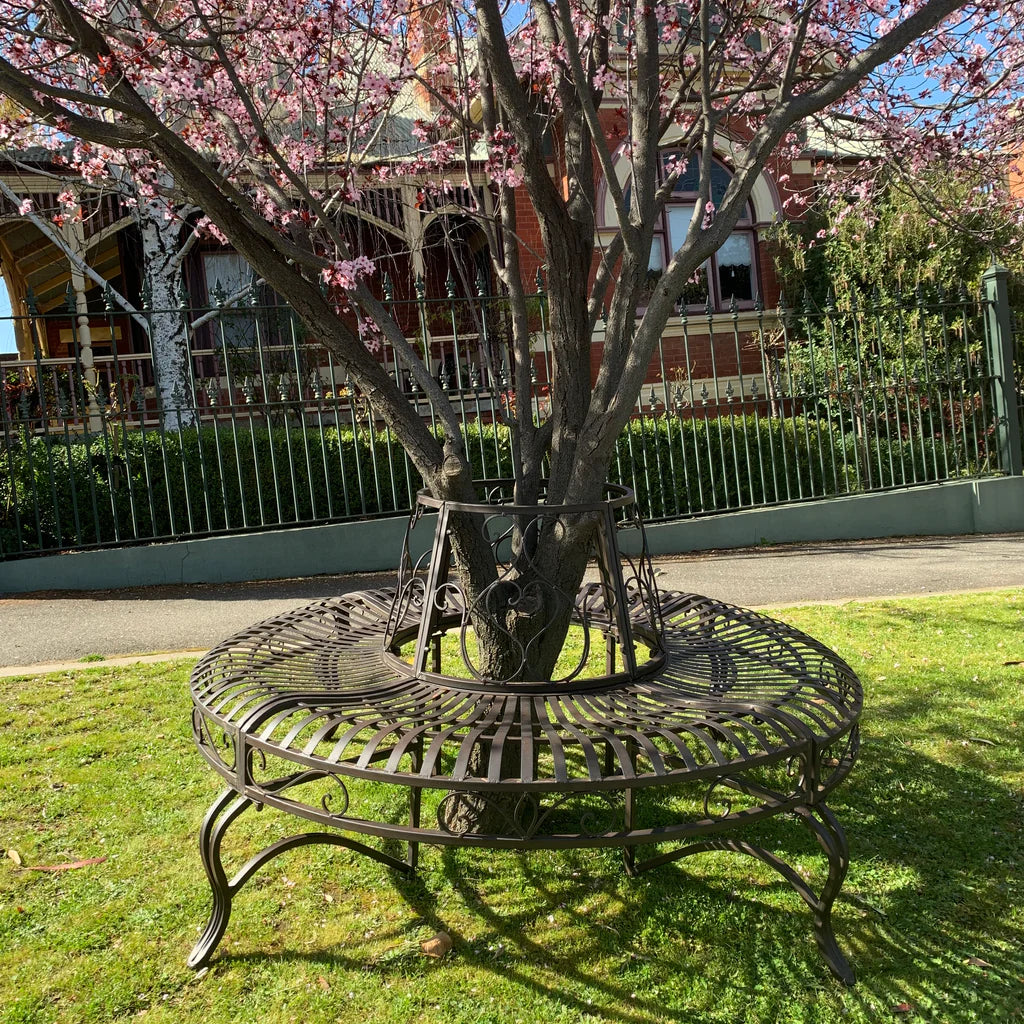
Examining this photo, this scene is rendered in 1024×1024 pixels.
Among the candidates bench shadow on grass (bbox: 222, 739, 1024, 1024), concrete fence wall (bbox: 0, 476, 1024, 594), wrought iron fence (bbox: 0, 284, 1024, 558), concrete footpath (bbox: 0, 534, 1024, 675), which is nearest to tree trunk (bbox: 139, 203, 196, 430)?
wrought iron fence (bbox: 0, 284, 1024, 558)

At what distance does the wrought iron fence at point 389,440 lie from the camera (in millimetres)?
7215

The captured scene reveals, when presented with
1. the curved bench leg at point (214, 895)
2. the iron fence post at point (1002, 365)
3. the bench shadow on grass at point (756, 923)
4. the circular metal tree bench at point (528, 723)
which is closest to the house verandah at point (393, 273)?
the iron fence post at point (1002, 365)

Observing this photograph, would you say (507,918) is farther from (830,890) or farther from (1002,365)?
(1002,365)

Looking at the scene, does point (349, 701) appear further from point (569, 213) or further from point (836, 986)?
point (569, 213)

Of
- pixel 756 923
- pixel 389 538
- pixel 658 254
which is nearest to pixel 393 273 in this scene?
pixel 658 254

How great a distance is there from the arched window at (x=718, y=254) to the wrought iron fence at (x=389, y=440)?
3.68 metres

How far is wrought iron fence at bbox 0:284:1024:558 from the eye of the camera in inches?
284

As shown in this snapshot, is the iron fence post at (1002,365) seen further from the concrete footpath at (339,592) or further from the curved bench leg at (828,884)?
the curved bench leg at (828,884)

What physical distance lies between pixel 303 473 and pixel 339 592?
159 centimetres

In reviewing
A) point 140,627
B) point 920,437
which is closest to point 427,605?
point 140,627

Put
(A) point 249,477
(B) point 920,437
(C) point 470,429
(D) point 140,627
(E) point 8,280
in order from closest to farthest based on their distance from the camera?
(D) point 140,627 < (A) point 249,477 < (C) point 470,429 < (B) point 920,437 < (E) point 8,280

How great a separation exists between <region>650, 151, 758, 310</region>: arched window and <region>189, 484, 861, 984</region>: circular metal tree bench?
12380 millimetres

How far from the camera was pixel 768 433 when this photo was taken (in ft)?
30.1

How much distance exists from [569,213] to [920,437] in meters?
7.23
